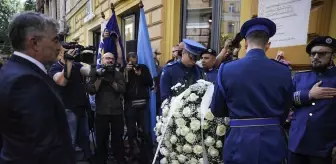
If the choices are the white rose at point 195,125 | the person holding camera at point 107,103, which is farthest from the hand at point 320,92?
the person holding camera at point 107,103

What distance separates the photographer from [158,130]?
2.87m

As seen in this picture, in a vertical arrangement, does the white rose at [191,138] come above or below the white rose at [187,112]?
below

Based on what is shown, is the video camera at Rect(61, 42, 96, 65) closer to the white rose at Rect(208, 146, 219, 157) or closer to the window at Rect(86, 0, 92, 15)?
the white rose at Rect(208, 146, 219, 157)

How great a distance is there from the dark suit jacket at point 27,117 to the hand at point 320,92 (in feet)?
6.95

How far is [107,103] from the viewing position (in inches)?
179

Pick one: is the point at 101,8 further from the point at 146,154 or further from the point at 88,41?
the point at 146,154

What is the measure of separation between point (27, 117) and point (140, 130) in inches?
143

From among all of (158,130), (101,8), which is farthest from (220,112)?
(101,8)

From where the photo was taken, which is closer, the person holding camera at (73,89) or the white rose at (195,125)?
the white rose at (195,125)

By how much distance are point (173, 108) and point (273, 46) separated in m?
2.11

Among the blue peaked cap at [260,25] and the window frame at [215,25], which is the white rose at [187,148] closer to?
the blue peaked cap at [260,25]

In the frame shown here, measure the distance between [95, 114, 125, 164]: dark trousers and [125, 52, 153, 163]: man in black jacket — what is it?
0.29 meters

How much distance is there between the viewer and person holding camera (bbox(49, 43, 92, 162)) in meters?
4.13

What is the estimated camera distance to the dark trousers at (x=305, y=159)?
2.73m
